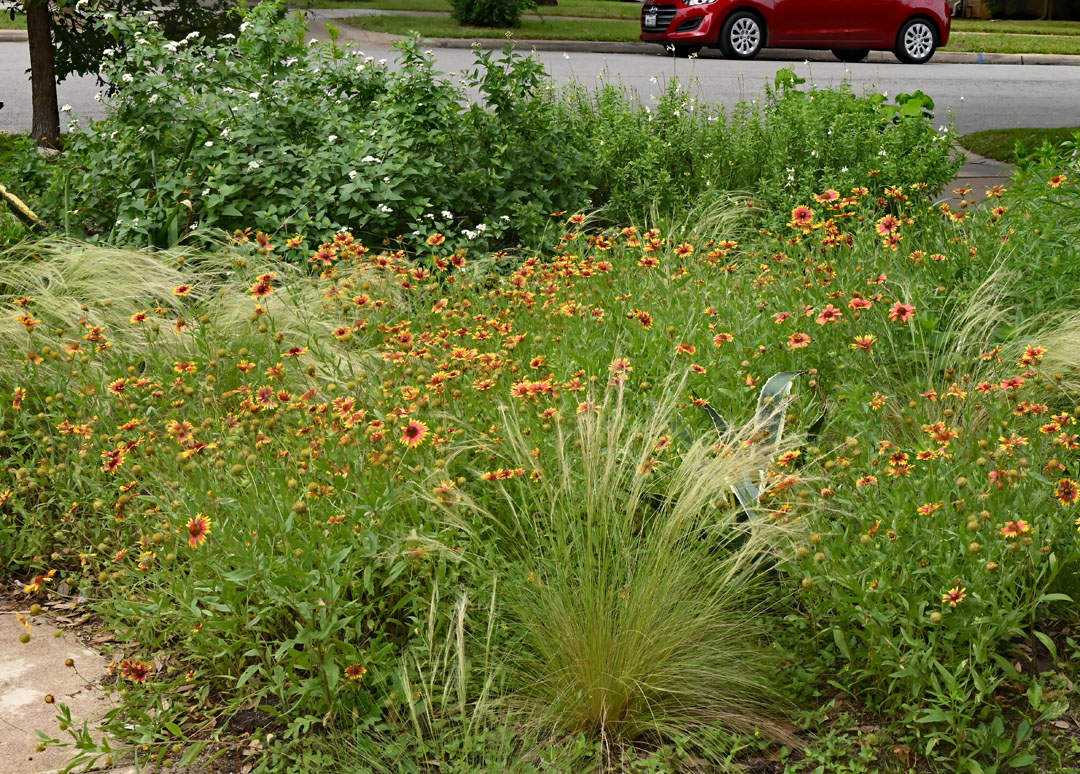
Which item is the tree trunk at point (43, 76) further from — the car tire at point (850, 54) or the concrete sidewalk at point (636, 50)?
the car tire at point (850, 54)

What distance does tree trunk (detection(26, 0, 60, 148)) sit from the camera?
27.3ft

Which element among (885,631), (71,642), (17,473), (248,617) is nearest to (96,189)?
(17,473)

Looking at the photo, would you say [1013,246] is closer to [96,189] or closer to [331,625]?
[331,625]

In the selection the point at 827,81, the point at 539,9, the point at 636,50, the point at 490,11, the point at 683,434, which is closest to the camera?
the point at 683,434

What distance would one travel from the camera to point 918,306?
4.36 meters

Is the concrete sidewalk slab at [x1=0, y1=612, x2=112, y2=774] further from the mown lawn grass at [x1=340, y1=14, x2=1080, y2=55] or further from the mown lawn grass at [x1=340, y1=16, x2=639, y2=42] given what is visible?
the mown lawn grass at [x1=340, y1=14, x2=1080, y2=55]

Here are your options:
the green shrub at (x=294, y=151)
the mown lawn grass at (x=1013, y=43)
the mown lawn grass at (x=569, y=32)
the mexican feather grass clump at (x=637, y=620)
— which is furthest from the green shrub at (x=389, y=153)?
the mown lawn grass at (x=1013, y=43)

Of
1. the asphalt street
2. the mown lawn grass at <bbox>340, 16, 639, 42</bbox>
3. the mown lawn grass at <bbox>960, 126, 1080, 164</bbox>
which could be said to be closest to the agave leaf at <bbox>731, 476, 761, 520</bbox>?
the mown lawn grass at <bbox>960, 126, 1080, 164</bbox>

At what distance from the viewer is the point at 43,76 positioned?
27.7 ft

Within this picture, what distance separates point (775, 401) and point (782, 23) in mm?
14804

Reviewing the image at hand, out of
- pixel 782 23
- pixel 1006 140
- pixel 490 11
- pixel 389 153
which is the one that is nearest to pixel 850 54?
pixel 782 23

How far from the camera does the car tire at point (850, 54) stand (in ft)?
59.6

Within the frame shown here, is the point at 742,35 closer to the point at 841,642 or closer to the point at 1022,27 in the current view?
the point at 1022,27

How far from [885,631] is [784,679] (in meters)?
0.36
